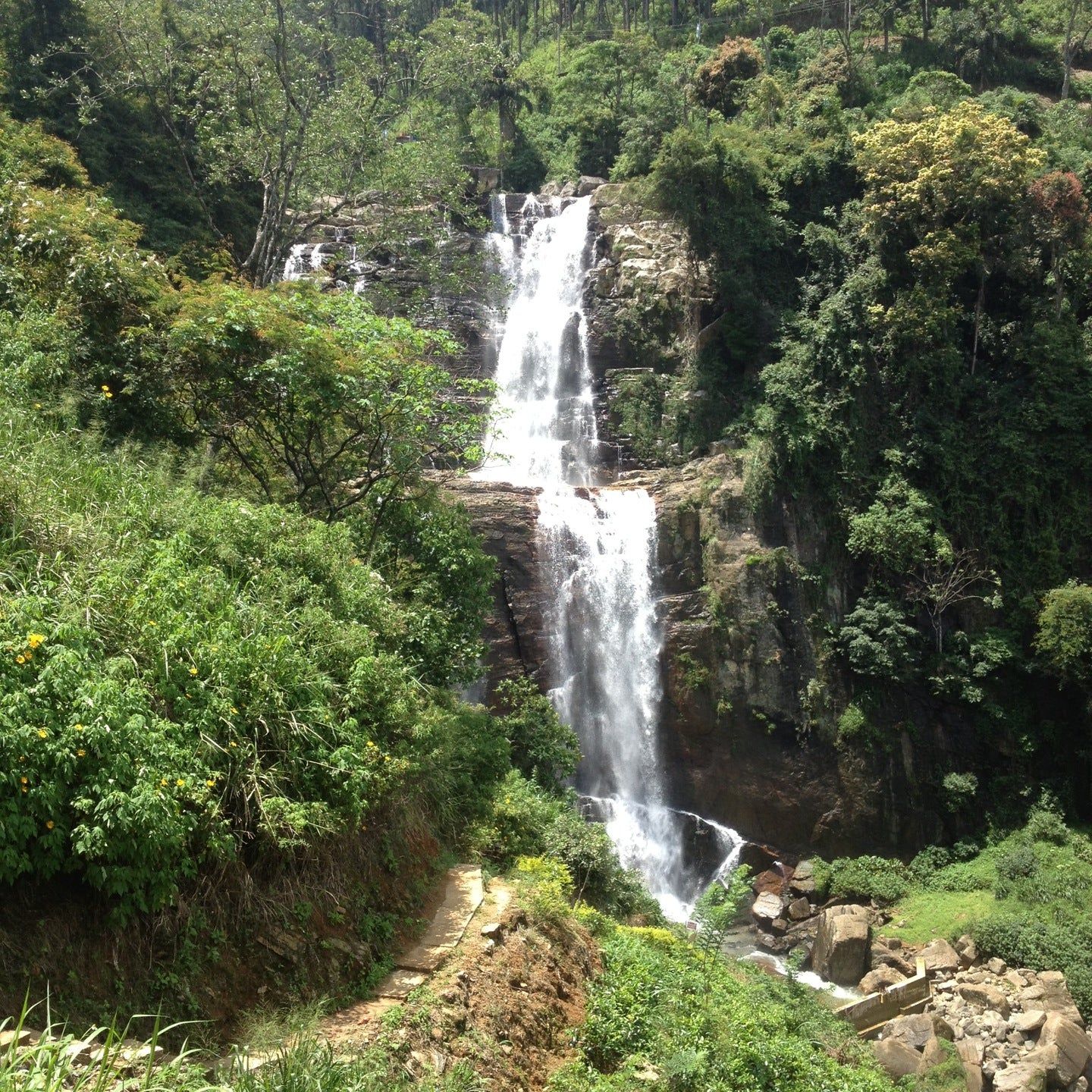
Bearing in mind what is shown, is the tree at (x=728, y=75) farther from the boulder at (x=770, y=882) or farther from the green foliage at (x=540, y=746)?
the green foliage at (x=540, y=746)

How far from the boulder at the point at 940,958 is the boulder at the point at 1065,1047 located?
6.18 feet

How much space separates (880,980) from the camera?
1432 cm

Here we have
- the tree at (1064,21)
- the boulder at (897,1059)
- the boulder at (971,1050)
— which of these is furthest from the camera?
the tree at (1064,21)

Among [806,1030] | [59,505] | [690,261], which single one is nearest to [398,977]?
[59,505]

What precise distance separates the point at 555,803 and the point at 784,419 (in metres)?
12.8

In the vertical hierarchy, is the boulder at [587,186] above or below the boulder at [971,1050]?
above

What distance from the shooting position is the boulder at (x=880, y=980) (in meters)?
Result: 14.2

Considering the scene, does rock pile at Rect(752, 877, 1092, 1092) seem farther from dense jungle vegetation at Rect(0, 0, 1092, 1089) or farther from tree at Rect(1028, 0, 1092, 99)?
tree at Rect(1028, 0, 1092, 99)

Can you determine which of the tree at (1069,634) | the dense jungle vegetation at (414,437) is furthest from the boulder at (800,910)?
the tree at (1069,634)

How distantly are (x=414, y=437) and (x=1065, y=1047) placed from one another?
1191 cm

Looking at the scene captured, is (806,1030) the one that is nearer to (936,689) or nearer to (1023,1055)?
(1023,1055)

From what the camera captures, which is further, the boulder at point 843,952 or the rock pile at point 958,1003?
the boulder at point 843,952

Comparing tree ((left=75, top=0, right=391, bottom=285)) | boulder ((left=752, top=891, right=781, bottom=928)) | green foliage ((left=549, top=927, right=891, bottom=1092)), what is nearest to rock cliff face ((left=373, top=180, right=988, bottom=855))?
boulder ((left=752, top=891, right=781, bottom=928))

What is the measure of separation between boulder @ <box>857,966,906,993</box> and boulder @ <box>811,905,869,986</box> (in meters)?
0.23
